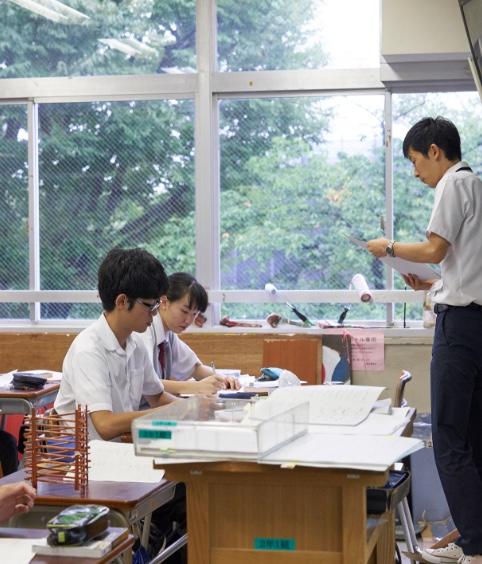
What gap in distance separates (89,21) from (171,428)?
4.47m

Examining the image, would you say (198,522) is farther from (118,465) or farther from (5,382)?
(5,382)

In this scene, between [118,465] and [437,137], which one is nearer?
[118,465]

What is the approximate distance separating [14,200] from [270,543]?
4.44 metres

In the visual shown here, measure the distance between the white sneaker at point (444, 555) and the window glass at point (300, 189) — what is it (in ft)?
7.12

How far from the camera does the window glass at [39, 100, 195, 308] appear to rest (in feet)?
18.3

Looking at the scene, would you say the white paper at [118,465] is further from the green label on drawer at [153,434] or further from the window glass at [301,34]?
the window glass at [301,34]

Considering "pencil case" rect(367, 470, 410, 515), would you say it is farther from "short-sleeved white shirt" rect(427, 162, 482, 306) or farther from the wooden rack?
"short-sleeved white shirt" rect(427, 162, 482, 306)

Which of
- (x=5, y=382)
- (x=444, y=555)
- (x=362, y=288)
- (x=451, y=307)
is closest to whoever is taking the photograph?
(x=451, y=307)

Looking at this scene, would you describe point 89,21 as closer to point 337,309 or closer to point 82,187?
point 82,187

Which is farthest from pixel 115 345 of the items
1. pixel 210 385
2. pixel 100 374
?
pixel 210 385

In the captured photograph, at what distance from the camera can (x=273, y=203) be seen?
5.49m

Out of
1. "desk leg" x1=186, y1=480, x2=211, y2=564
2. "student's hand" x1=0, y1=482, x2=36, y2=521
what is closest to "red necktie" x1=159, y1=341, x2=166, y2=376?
"student's hand" x1=0, y1=482, x2=36, y2=521

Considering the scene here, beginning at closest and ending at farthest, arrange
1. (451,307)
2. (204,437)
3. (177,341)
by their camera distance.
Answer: (204,437) → (451,307) → (177,341)

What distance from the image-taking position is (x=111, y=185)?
18.6ft
